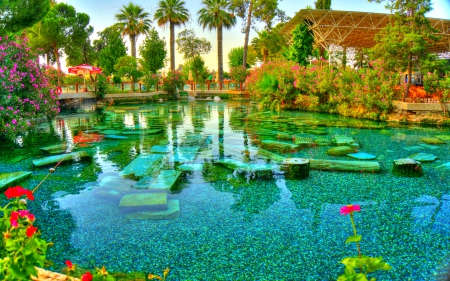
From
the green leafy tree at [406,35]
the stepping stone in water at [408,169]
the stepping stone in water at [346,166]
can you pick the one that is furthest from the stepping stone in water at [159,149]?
the green leafy tree at [406,35]

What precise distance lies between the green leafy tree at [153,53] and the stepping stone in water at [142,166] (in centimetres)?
2390

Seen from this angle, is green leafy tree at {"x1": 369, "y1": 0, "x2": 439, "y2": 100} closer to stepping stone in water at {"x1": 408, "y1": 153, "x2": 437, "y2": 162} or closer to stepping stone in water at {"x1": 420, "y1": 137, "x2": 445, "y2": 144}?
stepping stone in water at {"x1": 420, "y1": 137, "x2": 445, "y2": 144}

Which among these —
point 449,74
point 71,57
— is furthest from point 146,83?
point 449,74

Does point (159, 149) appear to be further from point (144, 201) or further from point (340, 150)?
point (340, 150)

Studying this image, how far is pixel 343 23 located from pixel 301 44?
9.44ft

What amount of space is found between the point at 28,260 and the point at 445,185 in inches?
230

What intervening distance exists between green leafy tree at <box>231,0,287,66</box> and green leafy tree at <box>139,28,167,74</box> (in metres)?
6.94

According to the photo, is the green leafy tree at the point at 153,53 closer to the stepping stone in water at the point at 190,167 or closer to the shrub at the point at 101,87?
the shrub at the point at 101,87

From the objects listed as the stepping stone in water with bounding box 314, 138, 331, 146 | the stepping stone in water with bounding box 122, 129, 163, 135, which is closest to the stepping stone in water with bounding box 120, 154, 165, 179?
the stepping stone in water with bounding box 122, 129, 163, 135

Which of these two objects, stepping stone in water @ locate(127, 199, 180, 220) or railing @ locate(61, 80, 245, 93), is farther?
railing @ locate(61, 80, 245, 93)

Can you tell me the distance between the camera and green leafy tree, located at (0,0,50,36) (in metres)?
10.0

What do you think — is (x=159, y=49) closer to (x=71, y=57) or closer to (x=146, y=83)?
(x=146, y=83)

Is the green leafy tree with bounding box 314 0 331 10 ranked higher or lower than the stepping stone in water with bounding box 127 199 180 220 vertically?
higher

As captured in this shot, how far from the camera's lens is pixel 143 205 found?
16.3ft
